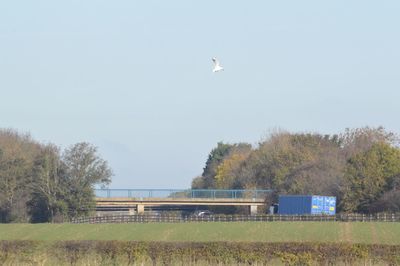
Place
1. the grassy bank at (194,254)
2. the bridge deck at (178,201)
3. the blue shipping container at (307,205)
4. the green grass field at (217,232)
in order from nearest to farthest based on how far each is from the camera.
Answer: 1. the grassy bank at (194,254)
2. the green grass field at (217,232)
3. the blue shipping container at (307,205)
4. the bridge deck at (178,201)

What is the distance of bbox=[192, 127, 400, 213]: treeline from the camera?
100750mm

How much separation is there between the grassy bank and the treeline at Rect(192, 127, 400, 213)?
52.9 meters

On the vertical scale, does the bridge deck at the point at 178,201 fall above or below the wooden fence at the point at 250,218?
above

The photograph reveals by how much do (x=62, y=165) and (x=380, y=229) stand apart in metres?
38.4

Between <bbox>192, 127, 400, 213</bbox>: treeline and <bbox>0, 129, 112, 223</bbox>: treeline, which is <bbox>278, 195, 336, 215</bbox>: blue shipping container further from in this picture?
<bbox>0, 129, 112, 223</bbox>: treeline

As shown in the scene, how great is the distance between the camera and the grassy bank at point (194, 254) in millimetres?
37925

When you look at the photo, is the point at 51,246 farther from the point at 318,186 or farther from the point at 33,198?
the point at 318,186

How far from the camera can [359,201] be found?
333 feet

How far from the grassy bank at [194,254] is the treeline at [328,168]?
5290 centimetres

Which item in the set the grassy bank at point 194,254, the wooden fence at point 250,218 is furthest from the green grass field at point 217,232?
the grassy bank at point 194,254

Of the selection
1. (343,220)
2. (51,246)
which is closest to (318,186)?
(343,220)

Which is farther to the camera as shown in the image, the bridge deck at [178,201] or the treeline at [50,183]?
the bridge deck at [178,201]

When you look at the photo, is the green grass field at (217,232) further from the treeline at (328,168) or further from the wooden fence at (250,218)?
the treeline at (328,168)

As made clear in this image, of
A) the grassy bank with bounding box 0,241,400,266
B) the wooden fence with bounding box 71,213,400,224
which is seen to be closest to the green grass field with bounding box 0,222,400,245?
the wooden fence with bounding box 71,213,400,224
